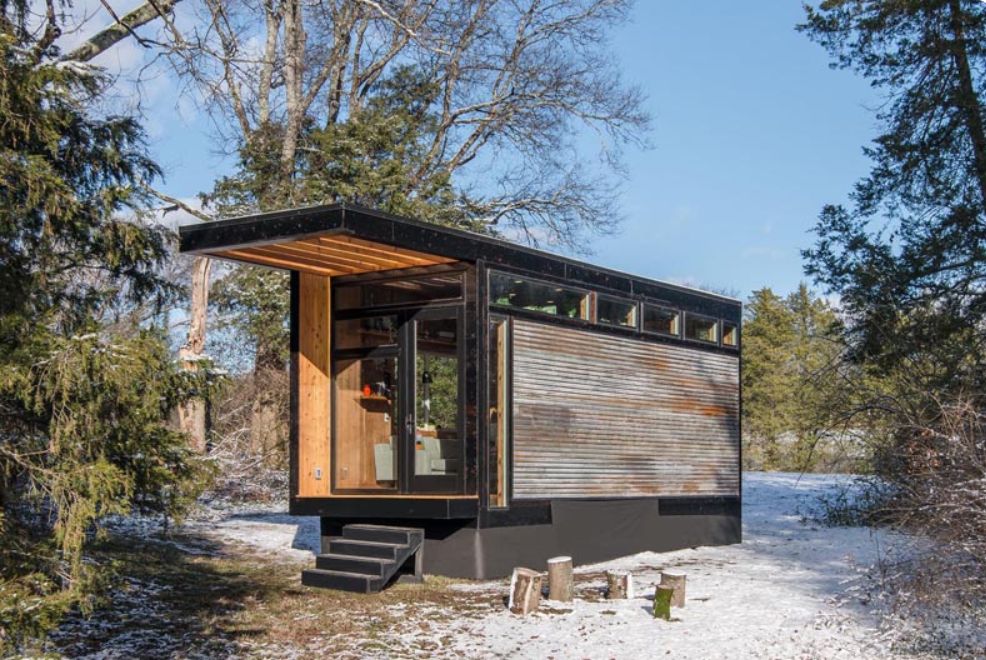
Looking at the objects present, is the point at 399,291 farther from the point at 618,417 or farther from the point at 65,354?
the point at 65,354

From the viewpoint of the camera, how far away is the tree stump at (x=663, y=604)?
905 cm

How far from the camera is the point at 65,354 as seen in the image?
19.8 ft

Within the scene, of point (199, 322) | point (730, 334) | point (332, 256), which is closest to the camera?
point (332, 256)

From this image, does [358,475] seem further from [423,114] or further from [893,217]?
[423,114]

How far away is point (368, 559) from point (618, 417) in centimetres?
345

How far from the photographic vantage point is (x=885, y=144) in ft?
51.4

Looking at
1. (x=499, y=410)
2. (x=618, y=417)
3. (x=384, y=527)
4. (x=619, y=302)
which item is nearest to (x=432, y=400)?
(x=499, y=410)

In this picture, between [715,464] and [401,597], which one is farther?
[715,464]

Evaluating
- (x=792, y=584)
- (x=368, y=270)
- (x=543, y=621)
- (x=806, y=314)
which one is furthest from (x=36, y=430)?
(x=806, y=314)

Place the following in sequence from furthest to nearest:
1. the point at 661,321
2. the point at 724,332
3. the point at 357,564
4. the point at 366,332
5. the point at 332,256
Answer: the point at 724,332, the point at 661,321, the point at 366,332, the point at 332,256, the point at 357,564

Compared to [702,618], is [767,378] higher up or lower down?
higher up

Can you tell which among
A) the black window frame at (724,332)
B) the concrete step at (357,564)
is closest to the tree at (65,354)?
the concrete step at (357,564)

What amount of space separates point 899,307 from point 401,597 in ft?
→ 27.6

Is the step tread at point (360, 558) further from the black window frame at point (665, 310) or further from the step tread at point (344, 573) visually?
the black window frame at point (665, 310)
